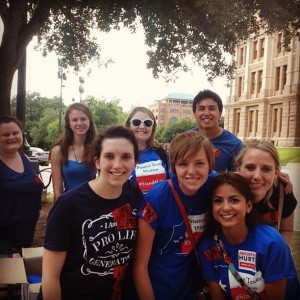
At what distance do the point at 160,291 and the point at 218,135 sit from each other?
45.5 inches

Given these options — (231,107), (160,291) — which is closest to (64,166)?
(160,291)

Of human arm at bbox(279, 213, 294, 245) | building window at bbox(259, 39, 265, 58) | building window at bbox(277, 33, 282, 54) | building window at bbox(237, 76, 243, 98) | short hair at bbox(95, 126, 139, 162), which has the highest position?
building window at bbox(259, 39, 265, 58)

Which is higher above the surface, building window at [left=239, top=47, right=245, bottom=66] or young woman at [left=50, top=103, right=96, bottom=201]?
building window at [left=239, top=47, right=245, bottom=66]

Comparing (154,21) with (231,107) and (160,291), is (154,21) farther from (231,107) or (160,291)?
(160,291)

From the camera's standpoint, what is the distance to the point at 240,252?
1338mm

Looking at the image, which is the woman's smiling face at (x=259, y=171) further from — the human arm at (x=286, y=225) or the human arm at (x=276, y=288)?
the human arm at (x=276, y=288)

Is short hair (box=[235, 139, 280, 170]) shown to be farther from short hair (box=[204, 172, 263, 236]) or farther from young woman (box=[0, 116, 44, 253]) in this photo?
young woman (box=[0, 116, 44, 253])

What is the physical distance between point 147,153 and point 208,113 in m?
0.49

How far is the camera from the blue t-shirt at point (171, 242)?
4.54 ft

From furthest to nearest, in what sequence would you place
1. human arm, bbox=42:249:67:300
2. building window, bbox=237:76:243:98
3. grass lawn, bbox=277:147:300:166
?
building window, bbox=237:76:243:98 < grass lawn, bbox=277:147:300:166 < human arm, bbox=42:249:67:300

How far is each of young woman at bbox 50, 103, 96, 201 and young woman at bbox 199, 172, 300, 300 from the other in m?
1.21

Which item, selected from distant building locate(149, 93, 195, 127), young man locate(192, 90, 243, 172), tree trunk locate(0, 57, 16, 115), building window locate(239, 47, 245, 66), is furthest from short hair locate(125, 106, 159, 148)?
distant building locate(149, 93, 195, 127)

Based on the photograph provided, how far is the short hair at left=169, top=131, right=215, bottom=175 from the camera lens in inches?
55.1

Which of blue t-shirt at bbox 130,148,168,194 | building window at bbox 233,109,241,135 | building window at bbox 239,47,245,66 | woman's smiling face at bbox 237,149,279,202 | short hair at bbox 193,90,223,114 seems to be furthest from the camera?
building window at bbox 233,109,241,135
